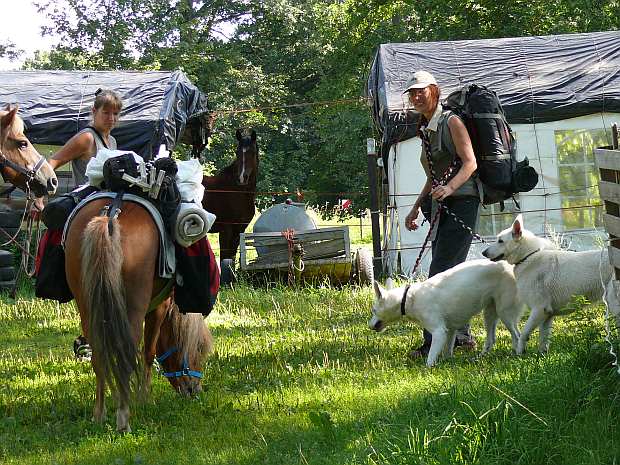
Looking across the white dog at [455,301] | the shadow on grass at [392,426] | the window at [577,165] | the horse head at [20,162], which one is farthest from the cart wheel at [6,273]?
the window at [577,165]

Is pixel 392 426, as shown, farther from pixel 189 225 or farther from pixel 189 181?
pixel 189 181

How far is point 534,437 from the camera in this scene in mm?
4027

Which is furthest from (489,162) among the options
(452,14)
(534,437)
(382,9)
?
(382,9)

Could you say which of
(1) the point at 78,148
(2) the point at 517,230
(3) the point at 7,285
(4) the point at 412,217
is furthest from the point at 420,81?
(3) the point at 7,285

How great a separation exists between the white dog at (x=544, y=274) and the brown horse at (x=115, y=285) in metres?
2.86

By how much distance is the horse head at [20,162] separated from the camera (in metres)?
7.82

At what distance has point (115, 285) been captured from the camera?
4.97 meters

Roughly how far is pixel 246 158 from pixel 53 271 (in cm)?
900

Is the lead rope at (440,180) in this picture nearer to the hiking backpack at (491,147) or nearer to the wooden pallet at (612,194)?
the hiking backpack at (491,147)

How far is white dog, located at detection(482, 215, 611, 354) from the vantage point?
6.73m

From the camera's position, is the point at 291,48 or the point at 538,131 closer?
the point at 538,131

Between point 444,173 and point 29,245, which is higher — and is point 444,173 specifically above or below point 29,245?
above

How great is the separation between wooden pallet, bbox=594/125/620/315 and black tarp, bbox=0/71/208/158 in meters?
10.3

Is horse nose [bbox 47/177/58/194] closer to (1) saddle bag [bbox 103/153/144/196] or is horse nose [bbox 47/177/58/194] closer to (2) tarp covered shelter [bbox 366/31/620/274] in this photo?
(1) saddle bag [bbox 103/153/144/196]
